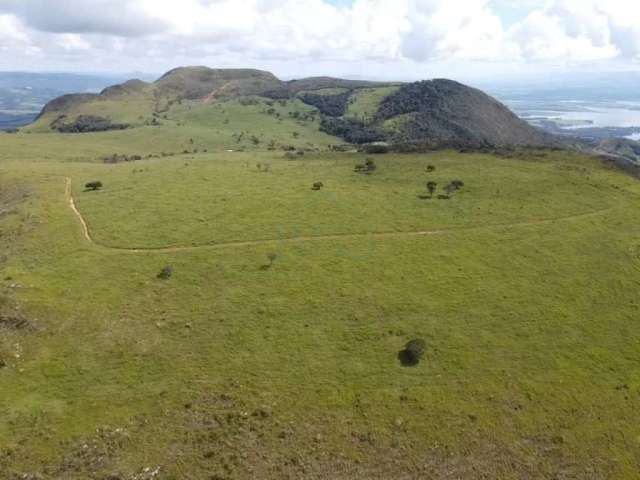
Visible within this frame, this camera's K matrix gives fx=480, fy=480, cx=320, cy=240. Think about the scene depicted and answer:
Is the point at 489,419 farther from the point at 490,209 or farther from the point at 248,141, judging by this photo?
the point at 248,141

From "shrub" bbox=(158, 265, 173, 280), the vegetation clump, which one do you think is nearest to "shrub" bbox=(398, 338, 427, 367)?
"shrub" bbox=(158, 265, 173, 280)

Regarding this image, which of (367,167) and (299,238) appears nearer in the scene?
(299,238)

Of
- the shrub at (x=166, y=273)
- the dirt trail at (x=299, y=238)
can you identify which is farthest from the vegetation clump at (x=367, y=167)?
the shrub at (x=166, y=273)

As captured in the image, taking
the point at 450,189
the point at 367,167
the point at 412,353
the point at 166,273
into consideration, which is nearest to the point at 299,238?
the point at 166,273

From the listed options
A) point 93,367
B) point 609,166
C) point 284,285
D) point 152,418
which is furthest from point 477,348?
point 609,166

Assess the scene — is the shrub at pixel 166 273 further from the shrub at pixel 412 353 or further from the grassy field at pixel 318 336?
the shrub at pixel 412 353

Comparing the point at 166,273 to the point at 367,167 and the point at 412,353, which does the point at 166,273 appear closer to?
the point at 412,353
